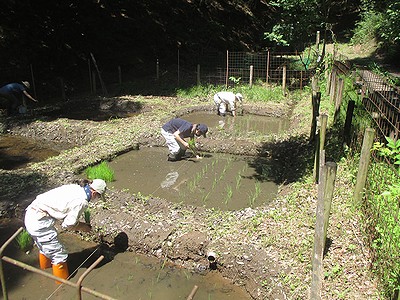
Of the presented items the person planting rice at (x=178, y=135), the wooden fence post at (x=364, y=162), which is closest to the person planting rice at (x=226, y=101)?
the person planting rice at (x=178, y=135)

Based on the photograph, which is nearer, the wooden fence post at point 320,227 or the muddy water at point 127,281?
the wooden fence post at point 320,227

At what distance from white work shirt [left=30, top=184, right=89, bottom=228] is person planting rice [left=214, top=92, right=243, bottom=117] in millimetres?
8649

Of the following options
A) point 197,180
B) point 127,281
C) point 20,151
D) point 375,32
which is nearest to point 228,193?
point 197,180

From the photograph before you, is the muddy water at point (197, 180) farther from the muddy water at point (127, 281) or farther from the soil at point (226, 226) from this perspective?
the muddy water at point (127, 281)

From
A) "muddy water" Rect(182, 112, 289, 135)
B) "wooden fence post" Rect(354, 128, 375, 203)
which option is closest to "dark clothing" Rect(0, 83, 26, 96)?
"muddy water" Rect(182, 112, 289, 135)

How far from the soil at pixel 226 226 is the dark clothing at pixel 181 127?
1.15 m

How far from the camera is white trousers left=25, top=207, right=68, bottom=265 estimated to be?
4.64m

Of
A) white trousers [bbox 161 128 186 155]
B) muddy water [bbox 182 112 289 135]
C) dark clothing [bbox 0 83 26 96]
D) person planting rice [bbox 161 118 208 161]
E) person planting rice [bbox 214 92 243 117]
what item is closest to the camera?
person planting rice [bbox 161 118 208 161]

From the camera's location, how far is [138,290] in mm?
4723

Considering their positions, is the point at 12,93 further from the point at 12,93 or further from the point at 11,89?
the point at 11,89

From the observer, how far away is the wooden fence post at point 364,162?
15.8 feet

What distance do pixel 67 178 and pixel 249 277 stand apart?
14.7 ft

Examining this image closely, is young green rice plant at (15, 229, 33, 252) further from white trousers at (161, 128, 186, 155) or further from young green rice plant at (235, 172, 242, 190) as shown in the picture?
white trousers at (161, 128, 186, 155)

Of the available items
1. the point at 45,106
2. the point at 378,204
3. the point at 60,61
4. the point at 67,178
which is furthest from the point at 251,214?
the point at 60,61
